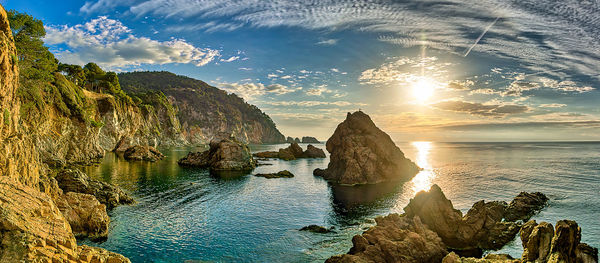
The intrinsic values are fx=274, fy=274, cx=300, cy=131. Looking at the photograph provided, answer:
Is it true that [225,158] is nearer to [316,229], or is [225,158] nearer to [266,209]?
[266,209]

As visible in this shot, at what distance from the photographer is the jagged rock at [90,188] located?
35.1 metres

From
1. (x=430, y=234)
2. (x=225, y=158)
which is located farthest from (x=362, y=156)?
(x=225, y=158)

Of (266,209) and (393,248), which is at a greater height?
(393,248)

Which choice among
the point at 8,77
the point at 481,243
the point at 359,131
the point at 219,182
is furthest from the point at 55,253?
the point at 359,131

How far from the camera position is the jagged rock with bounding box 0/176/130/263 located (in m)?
10.1

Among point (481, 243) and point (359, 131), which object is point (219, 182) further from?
point (481, 243)

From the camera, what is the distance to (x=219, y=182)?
5903 cm

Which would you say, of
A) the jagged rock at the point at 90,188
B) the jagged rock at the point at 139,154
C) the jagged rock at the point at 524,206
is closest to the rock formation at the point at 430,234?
the jagged rock at the point at 524,206

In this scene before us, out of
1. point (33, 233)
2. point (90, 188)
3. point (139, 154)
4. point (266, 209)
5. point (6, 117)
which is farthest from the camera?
point (139, 154)

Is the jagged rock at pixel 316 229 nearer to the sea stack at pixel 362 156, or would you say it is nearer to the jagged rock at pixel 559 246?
the jagged rock at pixel 559 246

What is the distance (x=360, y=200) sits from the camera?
46188mm

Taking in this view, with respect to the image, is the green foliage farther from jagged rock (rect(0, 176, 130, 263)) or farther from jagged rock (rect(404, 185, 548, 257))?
jagged rock (rect(404, 185, 548, 257))

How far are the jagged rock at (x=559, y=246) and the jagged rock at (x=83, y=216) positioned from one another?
33.5m

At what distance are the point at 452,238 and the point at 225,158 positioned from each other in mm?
64444
